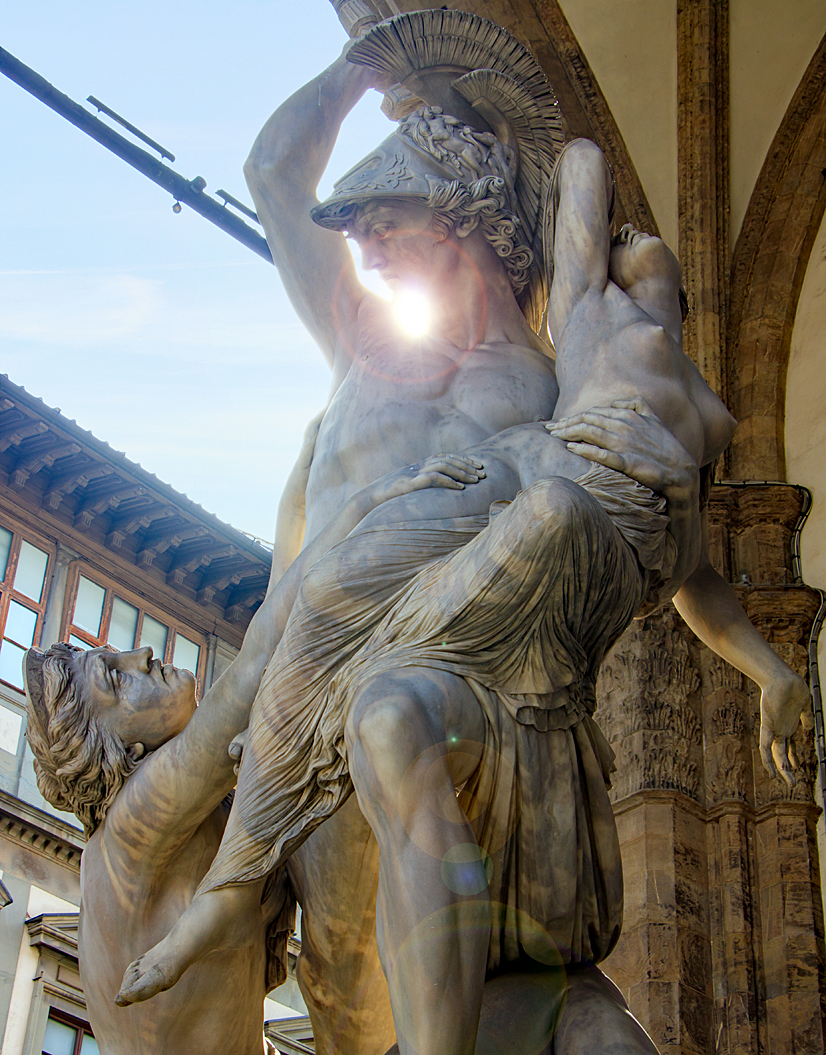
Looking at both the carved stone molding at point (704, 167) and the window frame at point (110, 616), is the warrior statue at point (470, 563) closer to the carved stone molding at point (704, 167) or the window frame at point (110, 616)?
the carved stone molding at point (704, 167)

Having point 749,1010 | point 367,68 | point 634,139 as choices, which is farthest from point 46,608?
point 367,68

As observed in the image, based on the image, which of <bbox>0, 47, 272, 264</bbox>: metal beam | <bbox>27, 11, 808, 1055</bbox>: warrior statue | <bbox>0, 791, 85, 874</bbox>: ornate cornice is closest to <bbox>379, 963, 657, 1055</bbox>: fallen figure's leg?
<bbox>27, 11, 808, 1055</bbox>: warrior statue

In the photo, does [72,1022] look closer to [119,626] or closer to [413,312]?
[119,626]

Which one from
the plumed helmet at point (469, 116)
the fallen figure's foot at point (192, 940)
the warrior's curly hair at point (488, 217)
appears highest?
the plumed helmet at point (469, 116)

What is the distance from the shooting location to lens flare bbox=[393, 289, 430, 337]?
2.86 m

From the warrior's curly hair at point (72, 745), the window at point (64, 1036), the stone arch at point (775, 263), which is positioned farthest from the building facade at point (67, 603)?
the warrior's curly hair at point (72, 745)

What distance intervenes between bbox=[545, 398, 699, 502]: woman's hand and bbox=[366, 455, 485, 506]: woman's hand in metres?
0.16

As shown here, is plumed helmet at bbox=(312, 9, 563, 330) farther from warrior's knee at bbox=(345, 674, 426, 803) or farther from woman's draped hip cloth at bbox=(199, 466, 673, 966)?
warrior's knee at bbox=(345, 674, 426, 803)

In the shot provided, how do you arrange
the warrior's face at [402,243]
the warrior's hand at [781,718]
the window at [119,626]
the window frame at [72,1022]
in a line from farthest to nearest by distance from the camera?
the window at [119,626], the window frame at [72,1022], the warrior's face at [402,243], the warrior's hand at [781,718]

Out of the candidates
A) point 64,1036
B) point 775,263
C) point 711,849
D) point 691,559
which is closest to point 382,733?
point 691,559

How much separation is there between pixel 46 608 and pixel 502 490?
14212mm

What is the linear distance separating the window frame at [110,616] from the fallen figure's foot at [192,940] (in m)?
13.9

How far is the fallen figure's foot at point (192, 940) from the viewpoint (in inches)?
87.1

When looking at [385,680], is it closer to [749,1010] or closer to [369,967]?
[369,967]
